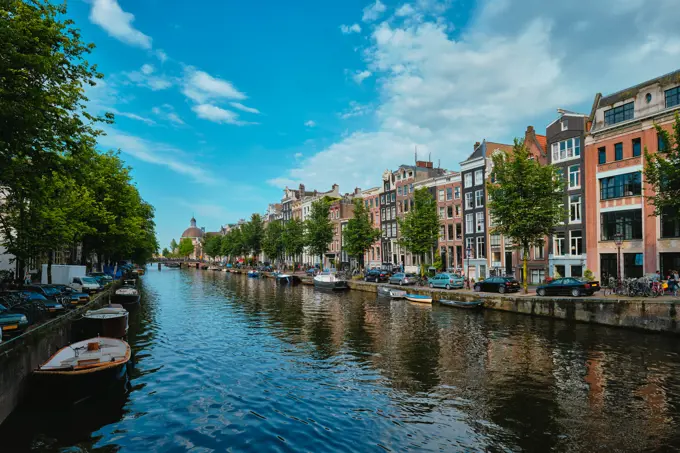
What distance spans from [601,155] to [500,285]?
1729 cm

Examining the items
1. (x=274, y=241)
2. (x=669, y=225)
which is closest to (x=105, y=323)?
(x=669, y=225)

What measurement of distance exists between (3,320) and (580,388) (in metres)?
23.9

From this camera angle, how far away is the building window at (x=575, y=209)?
1791 inches

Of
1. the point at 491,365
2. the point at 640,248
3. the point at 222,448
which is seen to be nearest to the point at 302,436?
the point at 222,448

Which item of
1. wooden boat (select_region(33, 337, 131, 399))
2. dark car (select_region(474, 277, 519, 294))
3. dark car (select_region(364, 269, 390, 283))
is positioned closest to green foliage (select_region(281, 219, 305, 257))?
dark car (select_region(364, 269, 390, 283))

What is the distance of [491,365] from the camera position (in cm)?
1981

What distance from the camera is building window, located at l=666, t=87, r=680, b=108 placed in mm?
36656

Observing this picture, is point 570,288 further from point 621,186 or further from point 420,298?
point 420,298

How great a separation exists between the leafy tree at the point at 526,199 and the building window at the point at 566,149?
31.6 feet

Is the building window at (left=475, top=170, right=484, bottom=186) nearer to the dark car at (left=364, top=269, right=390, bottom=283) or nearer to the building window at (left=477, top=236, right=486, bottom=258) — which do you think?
the building window at (left=477, top=236, right=486, bottom=258)

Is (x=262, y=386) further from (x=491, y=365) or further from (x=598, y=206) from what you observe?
(x=598, y=206)

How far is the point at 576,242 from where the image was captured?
4553cm

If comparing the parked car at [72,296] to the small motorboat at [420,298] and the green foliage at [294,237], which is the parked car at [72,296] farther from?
the green foliage at [294,237]

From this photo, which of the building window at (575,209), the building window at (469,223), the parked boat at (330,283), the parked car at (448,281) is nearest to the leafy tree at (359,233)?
the parked boat at (330,283)
